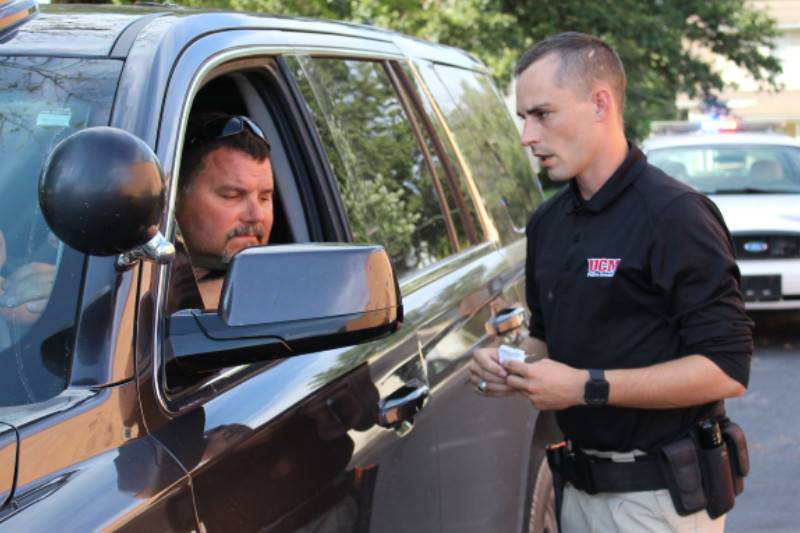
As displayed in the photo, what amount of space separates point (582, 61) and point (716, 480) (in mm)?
1012

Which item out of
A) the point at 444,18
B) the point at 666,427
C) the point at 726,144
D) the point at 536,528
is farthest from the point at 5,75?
the point at 444,18

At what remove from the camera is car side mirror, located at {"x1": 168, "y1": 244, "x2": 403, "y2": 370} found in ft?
6.04

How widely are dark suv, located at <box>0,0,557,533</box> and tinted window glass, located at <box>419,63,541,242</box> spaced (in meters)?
0.69

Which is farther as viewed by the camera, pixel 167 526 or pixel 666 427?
pixel 666 427

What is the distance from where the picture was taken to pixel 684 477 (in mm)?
2689

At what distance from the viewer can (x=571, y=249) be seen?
2812mm

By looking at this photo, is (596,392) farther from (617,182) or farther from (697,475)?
(617,182)

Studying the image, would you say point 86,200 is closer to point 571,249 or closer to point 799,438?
point 571,249

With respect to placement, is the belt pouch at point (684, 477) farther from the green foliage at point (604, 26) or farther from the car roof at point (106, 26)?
the green foliage at point (604, 26)

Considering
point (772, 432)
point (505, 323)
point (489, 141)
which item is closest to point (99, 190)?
point (505, 323)

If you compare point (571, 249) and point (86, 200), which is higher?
point (86, 200)

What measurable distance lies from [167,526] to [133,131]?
0.70 metres

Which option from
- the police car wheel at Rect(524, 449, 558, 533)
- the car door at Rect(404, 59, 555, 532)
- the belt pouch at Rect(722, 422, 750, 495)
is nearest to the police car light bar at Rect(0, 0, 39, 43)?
the car door at Rect(404, 59, 555, 532)

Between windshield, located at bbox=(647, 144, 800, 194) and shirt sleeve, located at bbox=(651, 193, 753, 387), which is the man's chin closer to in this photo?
shirt sleeve, located at bbox=(651, 193, 753, 387)
